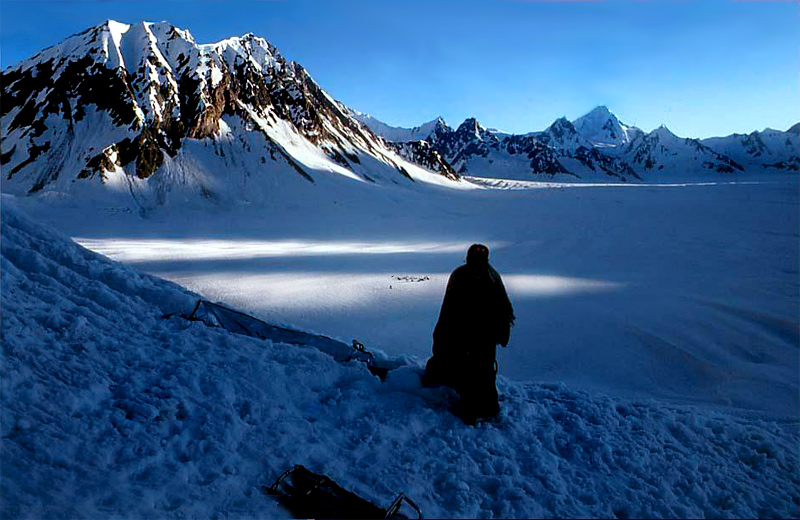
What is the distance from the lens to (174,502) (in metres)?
2.44

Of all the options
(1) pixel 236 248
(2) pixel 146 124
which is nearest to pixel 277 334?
(1) pixel 236 248

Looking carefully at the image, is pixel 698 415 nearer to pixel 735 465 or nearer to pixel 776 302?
pixel 735 465

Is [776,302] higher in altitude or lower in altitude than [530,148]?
lower

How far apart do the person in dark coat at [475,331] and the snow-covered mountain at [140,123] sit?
1475 inches

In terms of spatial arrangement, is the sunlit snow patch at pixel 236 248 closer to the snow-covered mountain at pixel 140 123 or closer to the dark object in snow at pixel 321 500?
the dark object in snow at pixel 321 500

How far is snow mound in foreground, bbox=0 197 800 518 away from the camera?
2.54 m

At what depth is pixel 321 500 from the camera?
8.36ft

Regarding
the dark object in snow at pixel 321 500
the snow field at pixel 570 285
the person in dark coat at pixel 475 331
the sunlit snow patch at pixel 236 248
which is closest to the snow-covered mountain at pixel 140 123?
the snow field at pixel 570 285

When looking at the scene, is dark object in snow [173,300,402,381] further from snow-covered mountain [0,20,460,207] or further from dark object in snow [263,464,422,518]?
snow-covered mountain [0,20,460,207]

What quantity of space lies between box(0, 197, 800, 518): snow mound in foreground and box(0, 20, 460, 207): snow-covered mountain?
118 feet

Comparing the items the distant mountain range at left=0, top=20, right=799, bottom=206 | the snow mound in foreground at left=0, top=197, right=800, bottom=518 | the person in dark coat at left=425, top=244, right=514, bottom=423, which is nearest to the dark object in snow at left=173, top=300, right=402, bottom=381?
the snow mound in foreground at left=0, top=197, right=800, bottom=518

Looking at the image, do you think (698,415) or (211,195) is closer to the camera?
(698,415)

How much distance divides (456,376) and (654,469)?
67.3 inches

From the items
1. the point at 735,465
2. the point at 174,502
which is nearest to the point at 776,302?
the point at 735,465
